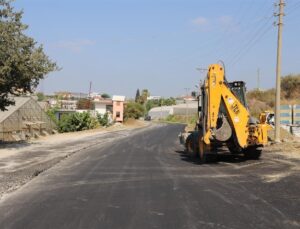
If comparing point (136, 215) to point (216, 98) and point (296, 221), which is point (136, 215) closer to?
point (296, 221)

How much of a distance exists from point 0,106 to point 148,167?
45.2 ft

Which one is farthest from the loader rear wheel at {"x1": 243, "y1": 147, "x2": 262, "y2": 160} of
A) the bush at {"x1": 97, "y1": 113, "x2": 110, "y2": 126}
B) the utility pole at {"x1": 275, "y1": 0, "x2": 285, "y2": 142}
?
the bush at {"x1": 97, "y1": 113, "x2": 110, "y2": 126}

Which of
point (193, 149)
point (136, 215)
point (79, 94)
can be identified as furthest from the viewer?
point (79, 94)

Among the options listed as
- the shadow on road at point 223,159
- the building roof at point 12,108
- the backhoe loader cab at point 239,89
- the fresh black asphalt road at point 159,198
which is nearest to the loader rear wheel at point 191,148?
the shadow on road at point 223,159

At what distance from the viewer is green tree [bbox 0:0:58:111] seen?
25.2 meters

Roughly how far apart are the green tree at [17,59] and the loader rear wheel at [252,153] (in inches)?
496

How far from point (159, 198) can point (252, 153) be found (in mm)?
10077

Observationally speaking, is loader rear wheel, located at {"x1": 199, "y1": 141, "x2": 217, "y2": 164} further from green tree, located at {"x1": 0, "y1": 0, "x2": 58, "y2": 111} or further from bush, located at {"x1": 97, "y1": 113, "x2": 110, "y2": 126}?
bush, located at {"x1": 97, "y1": 113, "x2": 110, "y2": 126}

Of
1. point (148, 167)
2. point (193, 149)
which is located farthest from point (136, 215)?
point (193, 149)

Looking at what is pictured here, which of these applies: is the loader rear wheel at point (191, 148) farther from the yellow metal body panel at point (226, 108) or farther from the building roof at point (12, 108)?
the building roof at point (12, 108)

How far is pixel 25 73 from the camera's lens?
25984mm

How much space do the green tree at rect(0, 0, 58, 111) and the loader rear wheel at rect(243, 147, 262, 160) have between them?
12597mm

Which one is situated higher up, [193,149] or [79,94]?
[79,94]

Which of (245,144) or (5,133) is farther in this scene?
(5,133)
